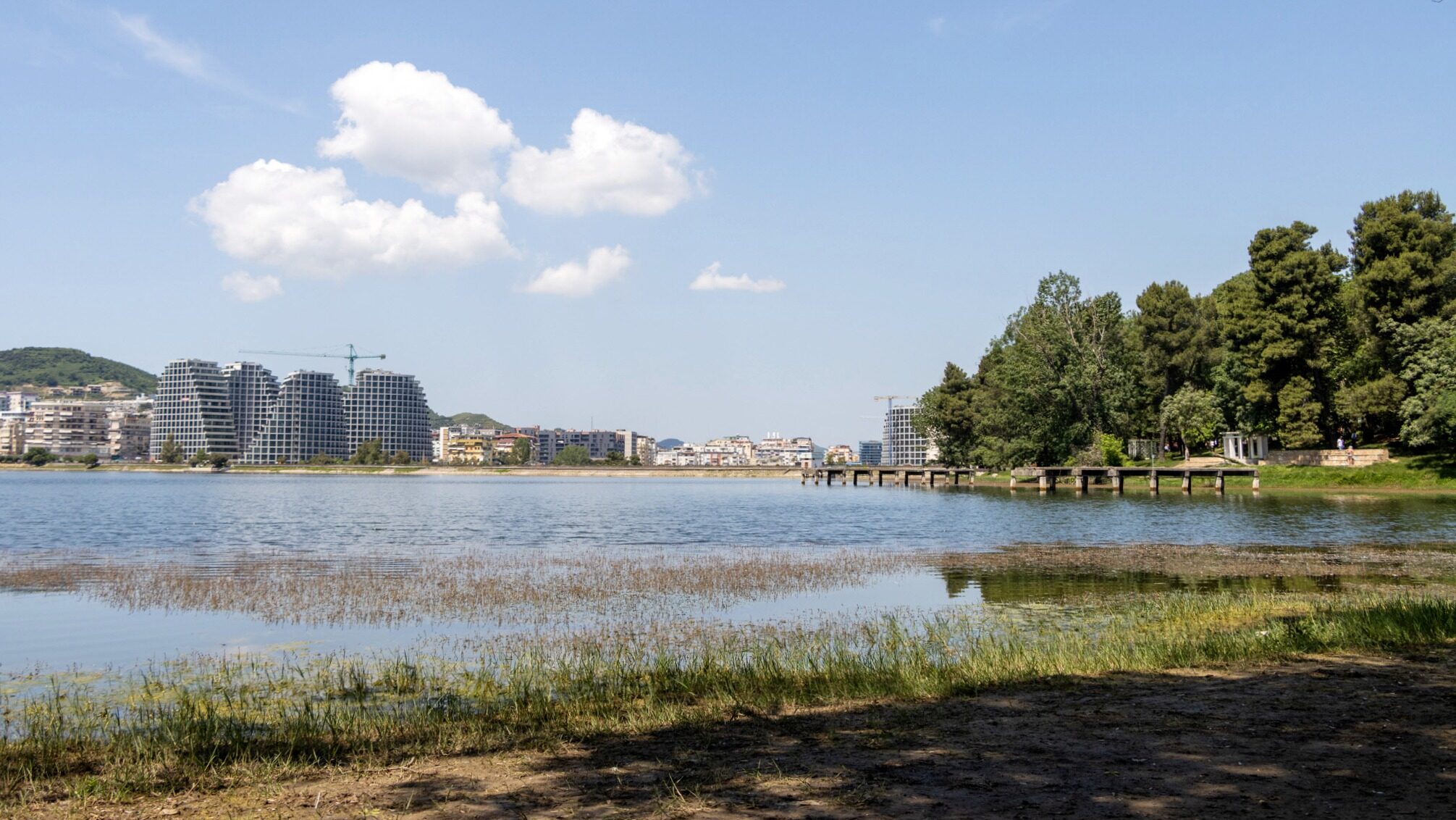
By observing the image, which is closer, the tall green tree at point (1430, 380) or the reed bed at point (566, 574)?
the reed bed at point (566, 574)

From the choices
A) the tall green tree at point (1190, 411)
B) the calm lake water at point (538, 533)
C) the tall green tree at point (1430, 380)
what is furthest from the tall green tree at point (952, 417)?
the tall green tree at point (1430, 380)

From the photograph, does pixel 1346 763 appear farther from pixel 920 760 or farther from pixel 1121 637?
pixel 1121 637

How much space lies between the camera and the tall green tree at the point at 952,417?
12044cm

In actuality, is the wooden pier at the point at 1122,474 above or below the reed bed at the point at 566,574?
above

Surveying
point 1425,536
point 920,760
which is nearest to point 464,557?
point 920,760

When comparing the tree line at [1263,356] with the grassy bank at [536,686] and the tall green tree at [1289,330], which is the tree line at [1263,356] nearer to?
the tall green tree at [1289,330]

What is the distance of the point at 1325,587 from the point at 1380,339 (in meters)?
60.6

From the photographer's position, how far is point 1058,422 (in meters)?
94.4

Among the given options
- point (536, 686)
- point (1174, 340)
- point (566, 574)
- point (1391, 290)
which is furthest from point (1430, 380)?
point (536, 686)

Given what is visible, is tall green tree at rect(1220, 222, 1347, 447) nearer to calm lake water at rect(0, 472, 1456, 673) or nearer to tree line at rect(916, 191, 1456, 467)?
tree line at rect(916, 191, 1456, 467)

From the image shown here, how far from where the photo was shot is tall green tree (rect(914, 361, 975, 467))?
395 ft

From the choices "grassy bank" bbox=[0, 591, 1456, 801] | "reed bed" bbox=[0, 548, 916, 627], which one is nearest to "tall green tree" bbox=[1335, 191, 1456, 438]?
"reed bed" bbox=[0, 548, 916, 627]

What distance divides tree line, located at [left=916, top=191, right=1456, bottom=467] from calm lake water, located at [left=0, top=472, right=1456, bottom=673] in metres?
10.1

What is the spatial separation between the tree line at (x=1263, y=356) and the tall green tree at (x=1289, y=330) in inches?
4.9
